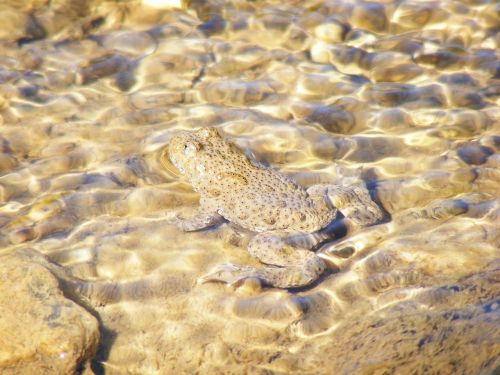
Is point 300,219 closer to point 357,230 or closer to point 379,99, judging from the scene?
point 357,230

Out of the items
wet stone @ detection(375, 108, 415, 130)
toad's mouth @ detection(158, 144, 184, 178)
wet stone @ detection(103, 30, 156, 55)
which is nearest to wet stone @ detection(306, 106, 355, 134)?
wet stone @ detection(375, 108, 415, 130)

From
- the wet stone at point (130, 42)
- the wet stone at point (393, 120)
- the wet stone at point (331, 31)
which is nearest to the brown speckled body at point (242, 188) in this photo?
the wet stone at point (393, 120)

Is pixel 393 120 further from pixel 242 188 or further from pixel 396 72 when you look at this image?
pixel 242 188

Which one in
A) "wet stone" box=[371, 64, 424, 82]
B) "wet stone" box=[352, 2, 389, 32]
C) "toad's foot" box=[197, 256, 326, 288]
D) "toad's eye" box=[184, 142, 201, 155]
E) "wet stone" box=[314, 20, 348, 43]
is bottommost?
"toad's foot" box=[197, 256, 326, 288]

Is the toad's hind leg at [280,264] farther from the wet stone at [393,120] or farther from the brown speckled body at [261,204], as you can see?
the wet stone at [393,120]

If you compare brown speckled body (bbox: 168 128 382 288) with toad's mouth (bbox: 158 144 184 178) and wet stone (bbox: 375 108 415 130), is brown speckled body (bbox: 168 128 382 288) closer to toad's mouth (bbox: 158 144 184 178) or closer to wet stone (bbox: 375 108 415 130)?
toad's mouth (bbox: 158 144 184 178)

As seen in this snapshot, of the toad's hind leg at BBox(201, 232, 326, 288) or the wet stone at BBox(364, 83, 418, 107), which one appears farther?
the wet stone at BBox(364, 83, 418, 107)
